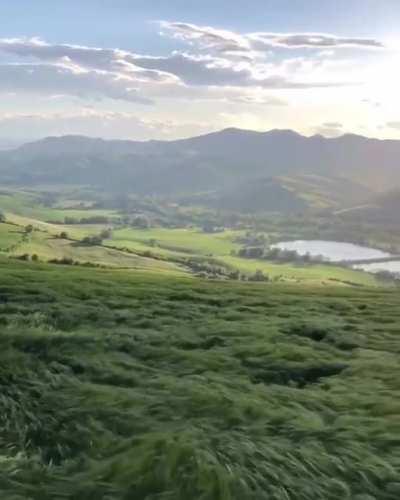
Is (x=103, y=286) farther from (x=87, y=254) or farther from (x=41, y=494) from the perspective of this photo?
(x=87, y=254)

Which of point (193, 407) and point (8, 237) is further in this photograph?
point (8, 237)

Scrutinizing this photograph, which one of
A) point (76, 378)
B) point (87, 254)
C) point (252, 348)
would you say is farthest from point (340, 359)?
point (87, 254)

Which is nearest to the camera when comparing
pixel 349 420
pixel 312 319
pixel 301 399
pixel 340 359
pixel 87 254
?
pixel 349 420

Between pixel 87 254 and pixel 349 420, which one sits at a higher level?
pixel 349 420

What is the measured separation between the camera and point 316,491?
11.5 m

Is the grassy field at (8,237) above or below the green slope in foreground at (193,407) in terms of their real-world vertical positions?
below

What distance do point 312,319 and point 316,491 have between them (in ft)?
71.1

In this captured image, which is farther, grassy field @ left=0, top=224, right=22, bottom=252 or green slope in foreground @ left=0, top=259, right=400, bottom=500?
grassy field @ left=0, top=224, right=22, bottom=252

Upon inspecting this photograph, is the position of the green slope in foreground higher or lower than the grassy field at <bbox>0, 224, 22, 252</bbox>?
higher

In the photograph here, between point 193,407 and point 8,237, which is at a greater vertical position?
point 193,407

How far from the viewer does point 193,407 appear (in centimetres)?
A: 1605

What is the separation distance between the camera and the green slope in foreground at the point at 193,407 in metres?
11.7

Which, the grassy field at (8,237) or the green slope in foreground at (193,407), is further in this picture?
the grassy field at (8,237)

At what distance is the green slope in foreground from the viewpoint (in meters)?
11.7
